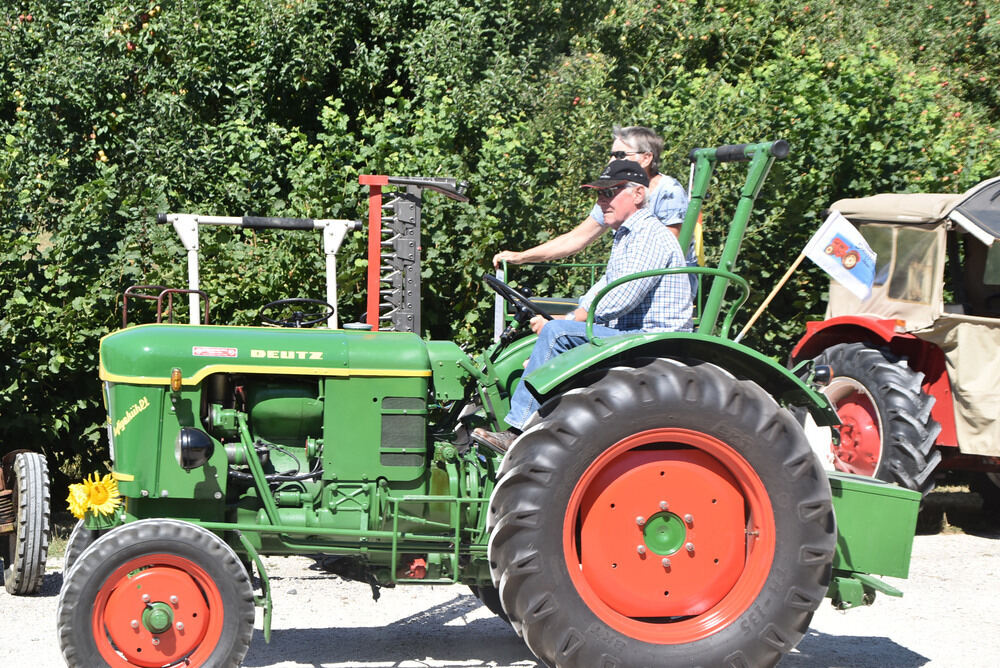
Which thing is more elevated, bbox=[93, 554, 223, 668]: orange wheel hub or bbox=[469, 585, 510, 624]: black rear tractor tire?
bbox=[93, 554, 223, 668]: orange wheel hub

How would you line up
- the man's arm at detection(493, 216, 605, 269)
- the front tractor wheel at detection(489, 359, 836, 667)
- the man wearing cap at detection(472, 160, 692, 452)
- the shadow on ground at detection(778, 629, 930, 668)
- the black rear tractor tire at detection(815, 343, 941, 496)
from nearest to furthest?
the front tractor wheel at detection(489, 359, 836, 667), the man wearing cap at detection(472, 160, 692, 452), the shadow on ground at detection(778, 629, 930, 668), the man's arm at detection(493, 216, 605, 269), the black rear tractor tire at detection(815, 343, 941, 496)

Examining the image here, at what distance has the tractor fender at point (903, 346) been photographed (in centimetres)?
730

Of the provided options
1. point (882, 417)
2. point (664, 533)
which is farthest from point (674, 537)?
point (882, 417)

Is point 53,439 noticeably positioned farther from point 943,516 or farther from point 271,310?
point 943,516

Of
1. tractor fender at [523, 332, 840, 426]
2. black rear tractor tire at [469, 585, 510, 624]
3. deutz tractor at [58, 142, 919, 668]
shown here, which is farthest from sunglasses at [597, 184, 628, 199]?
black rear tractor tire at [469, 585, 510, 624]

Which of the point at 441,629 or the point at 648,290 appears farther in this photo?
the point at 441,629

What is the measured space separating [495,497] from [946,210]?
181 inches

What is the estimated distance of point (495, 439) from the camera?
4.32 m

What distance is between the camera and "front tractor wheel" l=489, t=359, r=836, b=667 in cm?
399

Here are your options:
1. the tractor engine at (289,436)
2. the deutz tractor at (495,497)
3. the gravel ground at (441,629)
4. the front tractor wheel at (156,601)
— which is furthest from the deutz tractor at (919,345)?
the front tractor wheel at (156,601)

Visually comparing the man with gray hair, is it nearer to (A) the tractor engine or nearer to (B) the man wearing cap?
(B) the man wearing cap

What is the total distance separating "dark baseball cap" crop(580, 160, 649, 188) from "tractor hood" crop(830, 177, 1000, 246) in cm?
345

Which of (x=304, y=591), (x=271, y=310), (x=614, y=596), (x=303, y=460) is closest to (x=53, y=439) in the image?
(x=271, y=310)

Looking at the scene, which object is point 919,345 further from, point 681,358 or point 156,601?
point 156,601
